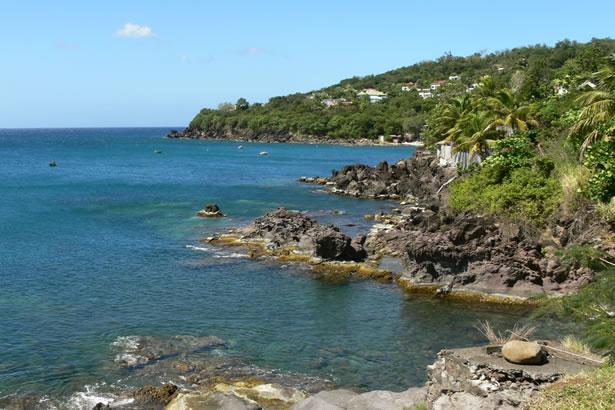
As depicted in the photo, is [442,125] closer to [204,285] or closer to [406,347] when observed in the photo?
[204,285]

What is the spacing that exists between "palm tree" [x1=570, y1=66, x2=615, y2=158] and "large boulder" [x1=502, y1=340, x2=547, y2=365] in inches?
786

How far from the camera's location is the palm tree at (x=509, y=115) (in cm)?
5150

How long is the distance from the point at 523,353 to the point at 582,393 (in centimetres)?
232

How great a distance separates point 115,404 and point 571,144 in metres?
30.9

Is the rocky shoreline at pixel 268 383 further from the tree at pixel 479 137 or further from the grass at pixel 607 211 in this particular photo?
the tree at pixel 479 137

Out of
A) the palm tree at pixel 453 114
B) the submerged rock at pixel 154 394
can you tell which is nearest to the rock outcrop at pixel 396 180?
the palm tree at pixel 453 114

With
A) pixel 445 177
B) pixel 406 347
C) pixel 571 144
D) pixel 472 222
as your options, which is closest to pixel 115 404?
pixel 406 347

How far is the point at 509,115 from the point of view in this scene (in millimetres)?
51719

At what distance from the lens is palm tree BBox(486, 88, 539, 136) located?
5150 cm

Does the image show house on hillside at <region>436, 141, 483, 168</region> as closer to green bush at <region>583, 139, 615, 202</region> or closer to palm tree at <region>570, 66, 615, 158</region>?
palm tree at <region>570, 66, 615, 158</region>

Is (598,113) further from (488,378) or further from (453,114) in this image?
(453,114)

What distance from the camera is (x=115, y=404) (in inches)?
845

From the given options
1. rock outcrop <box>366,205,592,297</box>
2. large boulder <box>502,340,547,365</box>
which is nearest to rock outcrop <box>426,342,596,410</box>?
large boulder <box>502,340,547,365</box>

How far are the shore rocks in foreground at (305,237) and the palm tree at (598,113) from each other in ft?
50.6
